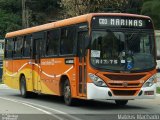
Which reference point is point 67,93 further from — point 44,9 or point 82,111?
point 44,9

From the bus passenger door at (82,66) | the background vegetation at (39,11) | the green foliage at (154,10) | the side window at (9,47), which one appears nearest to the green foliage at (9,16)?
the background vegetation at (39,11)

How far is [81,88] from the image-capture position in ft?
55.8

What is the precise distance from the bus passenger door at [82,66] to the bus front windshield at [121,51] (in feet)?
1.61

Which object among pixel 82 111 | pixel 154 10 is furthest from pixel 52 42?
pixel 154 10

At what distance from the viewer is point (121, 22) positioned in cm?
1698

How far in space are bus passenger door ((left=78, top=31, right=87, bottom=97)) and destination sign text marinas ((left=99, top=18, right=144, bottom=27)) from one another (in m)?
0.71

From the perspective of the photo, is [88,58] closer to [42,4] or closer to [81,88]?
[81,88]

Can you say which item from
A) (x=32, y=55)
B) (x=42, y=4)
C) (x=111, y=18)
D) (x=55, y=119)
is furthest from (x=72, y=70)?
(x=42, y=4)

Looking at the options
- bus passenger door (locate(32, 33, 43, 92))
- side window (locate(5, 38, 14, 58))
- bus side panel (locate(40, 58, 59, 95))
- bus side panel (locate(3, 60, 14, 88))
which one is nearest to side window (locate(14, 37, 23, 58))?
side window (locate(5, 38, 14, 58))

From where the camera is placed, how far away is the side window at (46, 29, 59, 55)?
1923 centimetres

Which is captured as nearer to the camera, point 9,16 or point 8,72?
point 8,72

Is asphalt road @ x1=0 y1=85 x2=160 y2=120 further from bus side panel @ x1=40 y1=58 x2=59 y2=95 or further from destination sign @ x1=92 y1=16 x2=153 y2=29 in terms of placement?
destination sign @ x1=92 y1=16 x2=153 y2=29

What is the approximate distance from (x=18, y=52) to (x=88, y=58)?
317 inches

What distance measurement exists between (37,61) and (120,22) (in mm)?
5461
